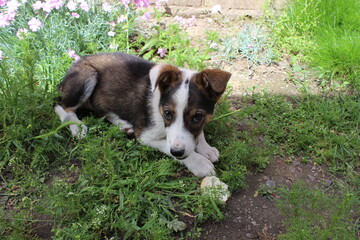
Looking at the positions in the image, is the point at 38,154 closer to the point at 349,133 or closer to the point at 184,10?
the point at 349,133

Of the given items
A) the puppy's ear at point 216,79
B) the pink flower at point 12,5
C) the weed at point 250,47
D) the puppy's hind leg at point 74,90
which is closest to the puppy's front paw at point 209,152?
the puppy's ear at point 216,79

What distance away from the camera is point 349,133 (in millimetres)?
3688

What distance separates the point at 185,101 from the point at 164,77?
0.32m

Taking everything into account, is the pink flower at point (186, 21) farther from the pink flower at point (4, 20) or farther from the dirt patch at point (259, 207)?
the dirt patch at point (259, 207)

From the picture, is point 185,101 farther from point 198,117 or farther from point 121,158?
point 121,158

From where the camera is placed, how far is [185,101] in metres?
2.73

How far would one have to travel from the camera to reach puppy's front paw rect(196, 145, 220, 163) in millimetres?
3156

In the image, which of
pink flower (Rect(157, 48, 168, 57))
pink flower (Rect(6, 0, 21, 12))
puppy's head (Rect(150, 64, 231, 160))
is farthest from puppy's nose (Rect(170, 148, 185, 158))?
pink flower (Rect(6, 0, 21, 12))

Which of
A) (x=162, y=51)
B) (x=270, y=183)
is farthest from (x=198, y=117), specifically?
(x=162, y=51)

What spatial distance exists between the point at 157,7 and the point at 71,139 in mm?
3360

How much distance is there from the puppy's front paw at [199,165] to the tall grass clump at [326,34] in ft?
8.85

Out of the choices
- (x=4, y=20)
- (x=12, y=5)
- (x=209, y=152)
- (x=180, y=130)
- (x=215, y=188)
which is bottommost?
(x=209, y=152)

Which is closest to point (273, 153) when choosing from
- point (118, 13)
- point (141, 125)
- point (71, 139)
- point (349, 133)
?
point (349, 133)

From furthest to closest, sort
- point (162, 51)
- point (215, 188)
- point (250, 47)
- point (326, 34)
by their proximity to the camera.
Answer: point (250, 47)
point (326, 34)
point (162, 51)
point (215, 188)
